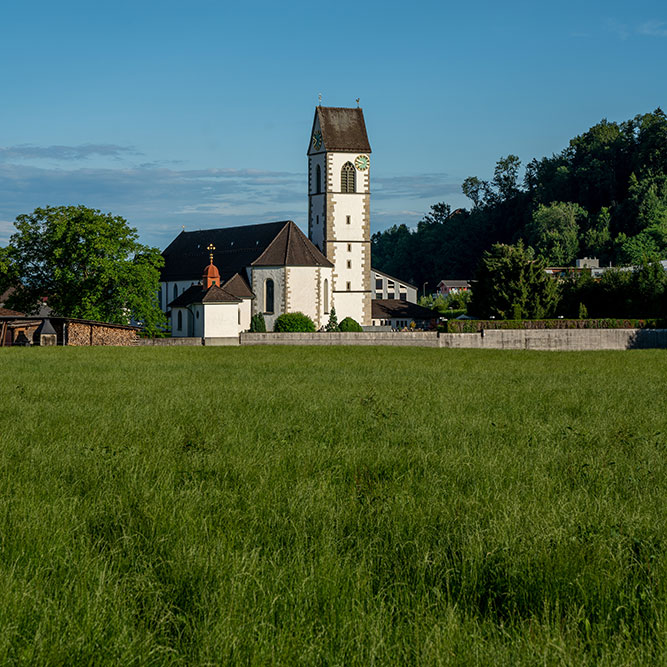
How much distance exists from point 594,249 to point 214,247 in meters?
65.6

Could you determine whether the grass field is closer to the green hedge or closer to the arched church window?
the green hedge

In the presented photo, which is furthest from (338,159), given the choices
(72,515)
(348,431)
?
(72,515)

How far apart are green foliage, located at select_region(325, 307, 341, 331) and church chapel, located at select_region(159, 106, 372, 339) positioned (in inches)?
18.9

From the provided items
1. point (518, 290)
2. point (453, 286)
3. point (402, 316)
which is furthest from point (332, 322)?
point (453, 286)

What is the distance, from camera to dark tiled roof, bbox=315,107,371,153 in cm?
8181

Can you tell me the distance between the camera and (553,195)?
148375 mm

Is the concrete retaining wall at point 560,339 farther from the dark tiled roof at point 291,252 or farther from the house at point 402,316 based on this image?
the house at point 402,316

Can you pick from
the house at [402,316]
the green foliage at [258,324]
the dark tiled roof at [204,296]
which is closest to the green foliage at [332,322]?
the green foliage at [258,324]

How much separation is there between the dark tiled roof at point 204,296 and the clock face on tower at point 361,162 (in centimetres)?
1838

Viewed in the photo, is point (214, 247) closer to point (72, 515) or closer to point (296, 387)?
point (296, 387)

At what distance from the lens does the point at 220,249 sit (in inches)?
3378

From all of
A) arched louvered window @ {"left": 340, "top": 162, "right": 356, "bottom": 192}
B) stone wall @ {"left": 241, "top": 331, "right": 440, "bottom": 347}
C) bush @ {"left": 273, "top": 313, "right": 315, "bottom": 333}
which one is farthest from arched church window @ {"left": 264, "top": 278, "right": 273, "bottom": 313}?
stone wall @ {"left": 241, "top": 331, "right": 440, "bottom": 347}

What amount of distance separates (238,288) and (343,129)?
18625 millimetres

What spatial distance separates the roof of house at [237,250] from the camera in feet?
254
